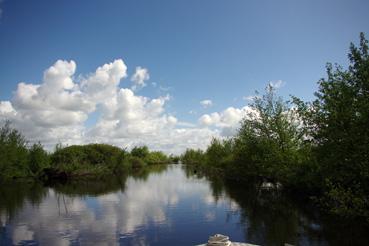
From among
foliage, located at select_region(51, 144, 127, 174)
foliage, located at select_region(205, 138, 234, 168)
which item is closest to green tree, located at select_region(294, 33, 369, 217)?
foliage, located at select_region(205, 138, 234, 168)

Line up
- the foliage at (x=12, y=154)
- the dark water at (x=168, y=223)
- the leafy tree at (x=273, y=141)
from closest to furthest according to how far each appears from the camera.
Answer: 1. the dark water at (x=168, y=223)
2. the leafy tree at (x=273, y=141)
3. the foliage at (x=12, y=154)

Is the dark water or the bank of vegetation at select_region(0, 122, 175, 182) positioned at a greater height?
the bank of vegetation at select_region(0, 122, 175, 182)

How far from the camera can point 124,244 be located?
63.0ft

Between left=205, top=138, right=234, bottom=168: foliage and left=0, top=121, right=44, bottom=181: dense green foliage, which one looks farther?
left=205, top=138, right=234, bottom=168: foliage

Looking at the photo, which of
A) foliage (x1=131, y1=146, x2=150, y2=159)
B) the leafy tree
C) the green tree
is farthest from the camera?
foliage (x1=131, y1=146, x2=150, y2=159)

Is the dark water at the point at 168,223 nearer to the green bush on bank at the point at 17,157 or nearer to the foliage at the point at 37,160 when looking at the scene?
the green bush on bank at the point at 17,157

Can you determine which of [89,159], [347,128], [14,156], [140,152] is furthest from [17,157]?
[140,152]

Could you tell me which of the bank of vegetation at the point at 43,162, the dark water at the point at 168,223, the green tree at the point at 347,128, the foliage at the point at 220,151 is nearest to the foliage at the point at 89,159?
the bank of vegetation at the point at 43,162

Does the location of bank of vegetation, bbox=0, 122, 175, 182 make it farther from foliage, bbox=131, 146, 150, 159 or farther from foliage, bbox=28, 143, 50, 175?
foliage, bbox=131, 146, 150, 159

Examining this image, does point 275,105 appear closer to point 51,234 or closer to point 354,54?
point 354,54

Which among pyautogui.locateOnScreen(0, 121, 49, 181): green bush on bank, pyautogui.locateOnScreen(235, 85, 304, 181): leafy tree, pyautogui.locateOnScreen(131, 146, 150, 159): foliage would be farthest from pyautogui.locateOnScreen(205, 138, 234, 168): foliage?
pyautogui.locateOnScreen(131, 146, 150, 159): foliage

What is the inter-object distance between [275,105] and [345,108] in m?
25.1

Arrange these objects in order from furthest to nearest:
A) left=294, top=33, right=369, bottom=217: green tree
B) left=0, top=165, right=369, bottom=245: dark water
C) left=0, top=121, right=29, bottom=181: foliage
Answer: left=0, top=121, right=29, bottom=181: foliage < left=0, top=165, right=369, bottom=245: dark water < left=294, top=33, right=369, bottom=217: green tree

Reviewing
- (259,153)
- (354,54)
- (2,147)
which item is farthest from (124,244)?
(2,147)
